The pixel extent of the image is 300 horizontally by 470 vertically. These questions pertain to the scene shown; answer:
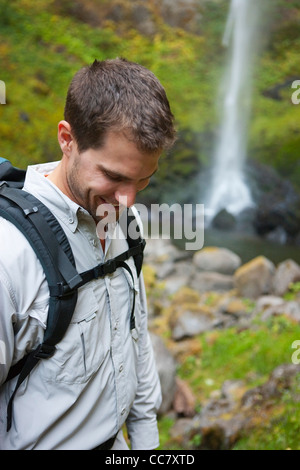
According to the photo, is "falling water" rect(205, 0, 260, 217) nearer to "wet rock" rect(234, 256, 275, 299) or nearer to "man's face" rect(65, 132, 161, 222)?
"wet rock" rect(234, 256, 275, 299)

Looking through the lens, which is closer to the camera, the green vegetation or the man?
the man

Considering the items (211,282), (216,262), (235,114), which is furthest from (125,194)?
(235,114)

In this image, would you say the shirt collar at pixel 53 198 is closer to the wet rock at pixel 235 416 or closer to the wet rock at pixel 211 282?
the wet rock at pixel 235 416

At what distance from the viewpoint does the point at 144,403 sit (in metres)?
1.63

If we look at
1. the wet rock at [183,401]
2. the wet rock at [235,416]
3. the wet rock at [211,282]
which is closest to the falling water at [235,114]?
the wet rock at [211,282]

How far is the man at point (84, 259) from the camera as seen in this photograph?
3.56 ft

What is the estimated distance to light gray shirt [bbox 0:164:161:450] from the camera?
1059 millimetres

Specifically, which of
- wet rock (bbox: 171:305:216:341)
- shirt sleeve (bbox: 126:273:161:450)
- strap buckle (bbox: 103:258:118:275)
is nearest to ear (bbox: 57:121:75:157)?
strap buckle (bbox: 103:258:118:275)

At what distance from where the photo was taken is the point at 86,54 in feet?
53.2

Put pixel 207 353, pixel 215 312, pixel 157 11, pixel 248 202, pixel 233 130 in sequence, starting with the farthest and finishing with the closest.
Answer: pixel 157 11 → pixel 233 130 → pixel 248 202 → pixel 215 312 → pixel 207 353

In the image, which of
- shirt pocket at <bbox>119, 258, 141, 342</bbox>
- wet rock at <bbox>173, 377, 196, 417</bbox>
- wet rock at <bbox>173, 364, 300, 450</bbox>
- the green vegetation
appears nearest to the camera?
shirt pocket at <bbox>119, 258, 141, 342</bbox>
